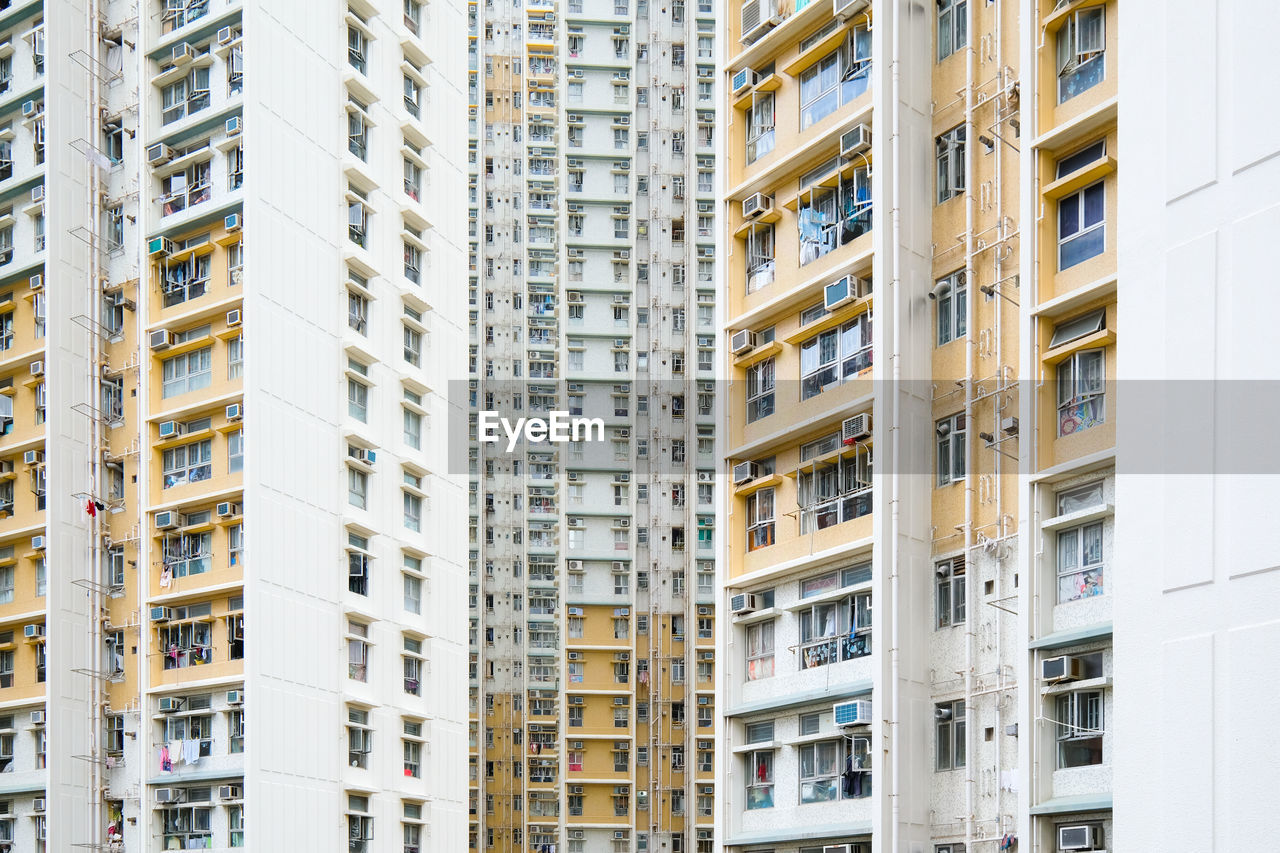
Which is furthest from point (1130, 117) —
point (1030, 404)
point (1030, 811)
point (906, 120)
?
point (906, 120)

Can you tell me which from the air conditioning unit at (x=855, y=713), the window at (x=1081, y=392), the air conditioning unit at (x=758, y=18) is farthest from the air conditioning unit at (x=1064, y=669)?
the air conditioning unit at (x=758, y=18)

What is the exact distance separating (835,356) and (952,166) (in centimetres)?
265

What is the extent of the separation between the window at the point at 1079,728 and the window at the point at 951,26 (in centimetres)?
753

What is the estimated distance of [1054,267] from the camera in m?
16.5

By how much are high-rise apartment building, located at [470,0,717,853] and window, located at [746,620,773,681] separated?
917 inches

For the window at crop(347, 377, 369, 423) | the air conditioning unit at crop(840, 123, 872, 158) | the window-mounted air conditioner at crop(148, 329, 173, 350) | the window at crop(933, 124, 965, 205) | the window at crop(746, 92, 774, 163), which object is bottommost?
the window at crop(347, 377, 369, 423)

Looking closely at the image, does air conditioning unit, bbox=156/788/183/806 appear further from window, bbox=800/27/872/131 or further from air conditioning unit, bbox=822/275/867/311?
window, bbox=800/27/872/131

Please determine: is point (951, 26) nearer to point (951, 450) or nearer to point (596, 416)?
point (951, 450)

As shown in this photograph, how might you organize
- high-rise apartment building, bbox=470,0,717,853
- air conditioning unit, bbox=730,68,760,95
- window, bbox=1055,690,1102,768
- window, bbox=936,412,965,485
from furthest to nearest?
high-rise apartment building, bbox=470,0,717,853 → air conditioning unit, bbox=730,68,760,95 → window, bbox=936,412,965,485 → window, bbox=1055,690,1102,768

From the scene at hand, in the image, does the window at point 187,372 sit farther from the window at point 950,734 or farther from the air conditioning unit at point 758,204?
the window at point 950,734

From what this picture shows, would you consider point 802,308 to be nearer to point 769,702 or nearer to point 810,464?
point 810,464

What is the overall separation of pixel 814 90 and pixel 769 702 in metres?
7.53

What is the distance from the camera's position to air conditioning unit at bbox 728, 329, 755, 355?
69.0 feet

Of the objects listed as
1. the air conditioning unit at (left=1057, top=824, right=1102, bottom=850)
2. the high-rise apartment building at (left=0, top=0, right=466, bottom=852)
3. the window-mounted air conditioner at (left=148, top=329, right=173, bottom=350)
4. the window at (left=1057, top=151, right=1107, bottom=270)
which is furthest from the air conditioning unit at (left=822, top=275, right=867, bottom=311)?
the window-mounted air conditioner at (left=148, top=329, right=173, bottom=350)
